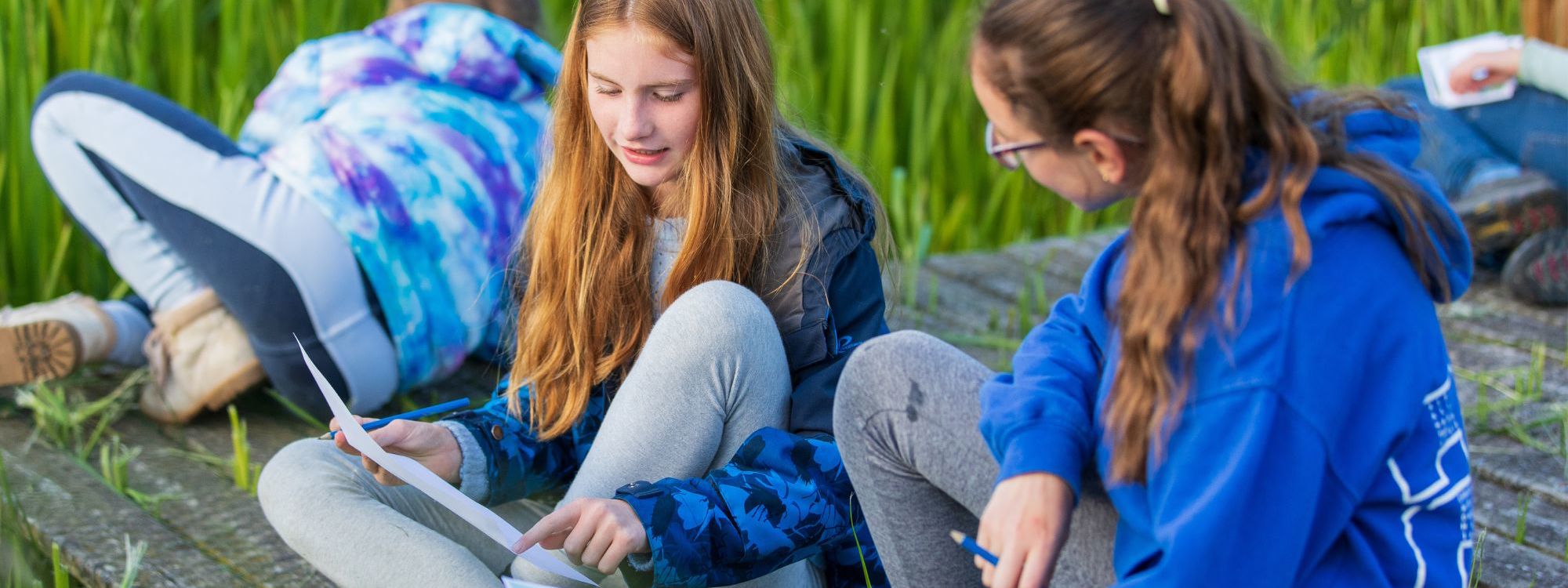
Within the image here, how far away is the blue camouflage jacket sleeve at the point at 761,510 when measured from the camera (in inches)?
51.7

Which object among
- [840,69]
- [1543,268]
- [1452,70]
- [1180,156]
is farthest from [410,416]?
[1452,70]

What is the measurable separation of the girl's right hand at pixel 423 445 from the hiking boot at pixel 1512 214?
84.0 inches

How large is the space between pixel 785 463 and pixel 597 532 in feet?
0.69

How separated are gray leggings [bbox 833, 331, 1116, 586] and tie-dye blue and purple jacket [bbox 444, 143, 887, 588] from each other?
0.36 feet

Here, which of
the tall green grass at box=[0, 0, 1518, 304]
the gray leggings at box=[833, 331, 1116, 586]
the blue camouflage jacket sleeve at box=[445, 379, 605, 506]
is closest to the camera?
the gray leggings at box=[833, 331, 1116, 586]

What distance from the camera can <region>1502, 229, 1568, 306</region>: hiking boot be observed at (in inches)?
104

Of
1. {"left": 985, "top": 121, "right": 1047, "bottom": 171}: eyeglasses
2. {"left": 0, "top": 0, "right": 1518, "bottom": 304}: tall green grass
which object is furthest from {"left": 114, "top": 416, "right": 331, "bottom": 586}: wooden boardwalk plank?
{"left": 985, "top": 121, "right": 1047, "bottom": 171}: eyeglasses

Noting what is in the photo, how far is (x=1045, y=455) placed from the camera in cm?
105

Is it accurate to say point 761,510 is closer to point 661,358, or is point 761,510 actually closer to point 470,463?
point 661,358

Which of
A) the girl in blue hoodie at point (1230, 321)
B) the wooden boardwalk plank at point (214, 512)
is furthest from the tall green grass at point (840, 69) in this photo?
the girl in blue hoodie at point (1230, 321)

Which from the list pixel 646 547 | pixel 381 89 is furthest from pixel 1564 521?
pixel 381 89

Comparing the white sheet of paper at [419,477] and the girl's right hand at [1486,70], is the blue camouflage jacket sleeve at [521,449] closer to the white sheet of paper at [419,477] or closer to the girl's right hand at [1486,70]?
the white sheet of paper at [419,477]

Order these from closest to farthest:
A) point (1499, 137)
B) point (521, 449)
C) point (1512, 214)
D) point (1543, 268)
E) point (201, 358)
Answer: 1. point (521, 449)
2. point (201, 358)
3. point (1543, 268)
4. point (1512, 214)
5. point (1499, 137)

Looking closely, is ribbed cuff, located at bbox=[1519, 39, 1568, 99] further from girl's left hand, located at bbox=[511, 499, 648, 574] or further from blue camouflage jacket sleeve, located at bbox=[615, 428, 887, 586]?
girl's left hand, located at bbox=[511, 499, 648, 574]
